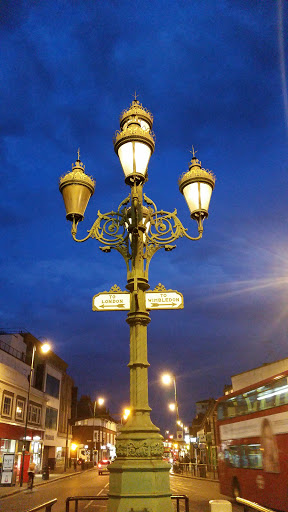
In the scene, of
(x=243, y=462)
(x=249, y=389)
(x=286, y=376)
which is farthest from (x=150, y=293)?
(x=243, y=462)

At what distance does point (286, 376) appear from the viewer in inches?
515

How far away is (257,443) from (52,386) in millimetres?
44165

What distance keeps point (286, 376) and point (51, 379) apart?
46173mm

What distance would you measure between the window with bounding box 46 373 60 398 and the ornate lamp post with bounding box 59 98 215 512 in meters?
49.1

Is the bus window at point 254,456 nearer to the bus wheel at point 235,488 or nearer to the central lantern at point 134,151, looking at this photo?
the bus wheel at point 235,488

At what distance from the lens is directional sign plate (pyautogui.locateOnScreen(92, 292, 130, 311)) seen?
251 inches

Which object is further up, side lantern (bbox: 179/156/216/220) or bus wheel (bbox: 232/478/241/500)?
side lantern (bbox: 179/156/216/220)

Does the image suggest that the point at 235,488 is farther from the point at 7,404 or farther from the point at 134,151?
the point at 7,404

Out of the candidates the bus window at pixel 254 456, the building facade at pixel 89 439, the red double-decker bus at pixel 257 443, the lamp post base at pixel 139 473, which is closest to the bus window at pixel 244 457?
the red double-decker bus at pixel 257 443

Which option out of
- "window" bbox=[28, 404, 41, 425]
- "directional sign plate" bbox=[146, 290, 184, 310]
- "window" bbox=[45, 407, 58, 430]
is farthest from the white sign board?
"window" bbox=[45, 407, 58, 430]

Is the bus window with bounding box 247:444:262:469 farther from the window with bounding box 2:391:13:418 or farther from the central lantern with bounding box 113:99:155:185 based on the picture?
the window with bounding box 2:391:13:418

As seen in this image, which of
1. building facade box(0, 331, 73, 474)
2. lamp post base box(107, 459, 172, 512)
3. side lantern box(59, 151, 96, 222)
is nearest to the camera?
lamp post base box(107, 459, 172, 512)

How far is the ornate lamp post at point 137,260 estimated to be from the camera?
4.96m

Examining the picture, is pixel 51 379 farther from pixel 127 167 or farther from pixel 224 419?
pixel 127 167
